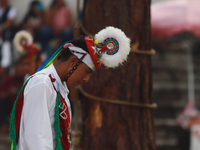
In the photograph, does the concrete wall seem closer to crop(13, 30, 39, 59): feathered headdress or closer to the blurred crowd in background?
the blurred crowd in background

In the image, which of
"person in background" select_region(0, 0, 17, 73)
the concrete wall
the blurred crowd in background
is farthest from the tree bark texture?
the concrete wall

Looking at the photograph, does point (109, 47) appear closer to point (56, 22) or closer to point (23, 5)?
point (56, 22)

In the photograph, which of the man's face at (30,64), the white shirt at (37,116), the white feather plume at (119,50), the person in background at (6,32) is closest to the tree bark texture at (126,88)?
the white feather plume at (119,50)

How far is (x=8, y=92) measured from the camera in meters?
6.81

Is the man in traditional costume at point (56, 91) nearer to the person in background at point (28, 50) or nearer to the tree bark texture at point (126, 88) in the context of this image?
the tree bark texture at point (126, 88)

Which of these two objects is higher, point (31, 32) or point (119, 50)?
point (31, 32)

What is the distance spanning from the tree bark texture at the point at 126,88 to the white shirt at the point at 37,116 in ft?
4.08

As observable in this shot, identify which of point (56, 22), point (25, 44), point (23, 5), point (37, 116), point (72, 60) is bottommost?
point (37, 116)

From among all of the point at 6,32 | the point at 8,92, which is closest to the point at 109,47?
the point at 8,92

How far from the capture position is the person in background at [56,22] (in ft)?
24.7

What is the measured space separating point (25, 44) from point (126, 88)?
72.4 inches

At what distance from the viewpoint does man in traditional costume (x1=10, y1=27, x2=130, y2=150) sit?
2.20 meters

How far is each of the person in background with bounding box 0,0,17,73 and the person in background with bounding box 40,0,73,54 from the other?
685 mm

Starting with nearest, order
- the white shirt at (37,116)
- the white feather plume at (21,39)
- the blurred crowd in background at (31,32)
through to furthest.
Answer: the white shirt at (37,116) < the white feather plume at (21,39) < the blurred crowd in background at (31,32)
